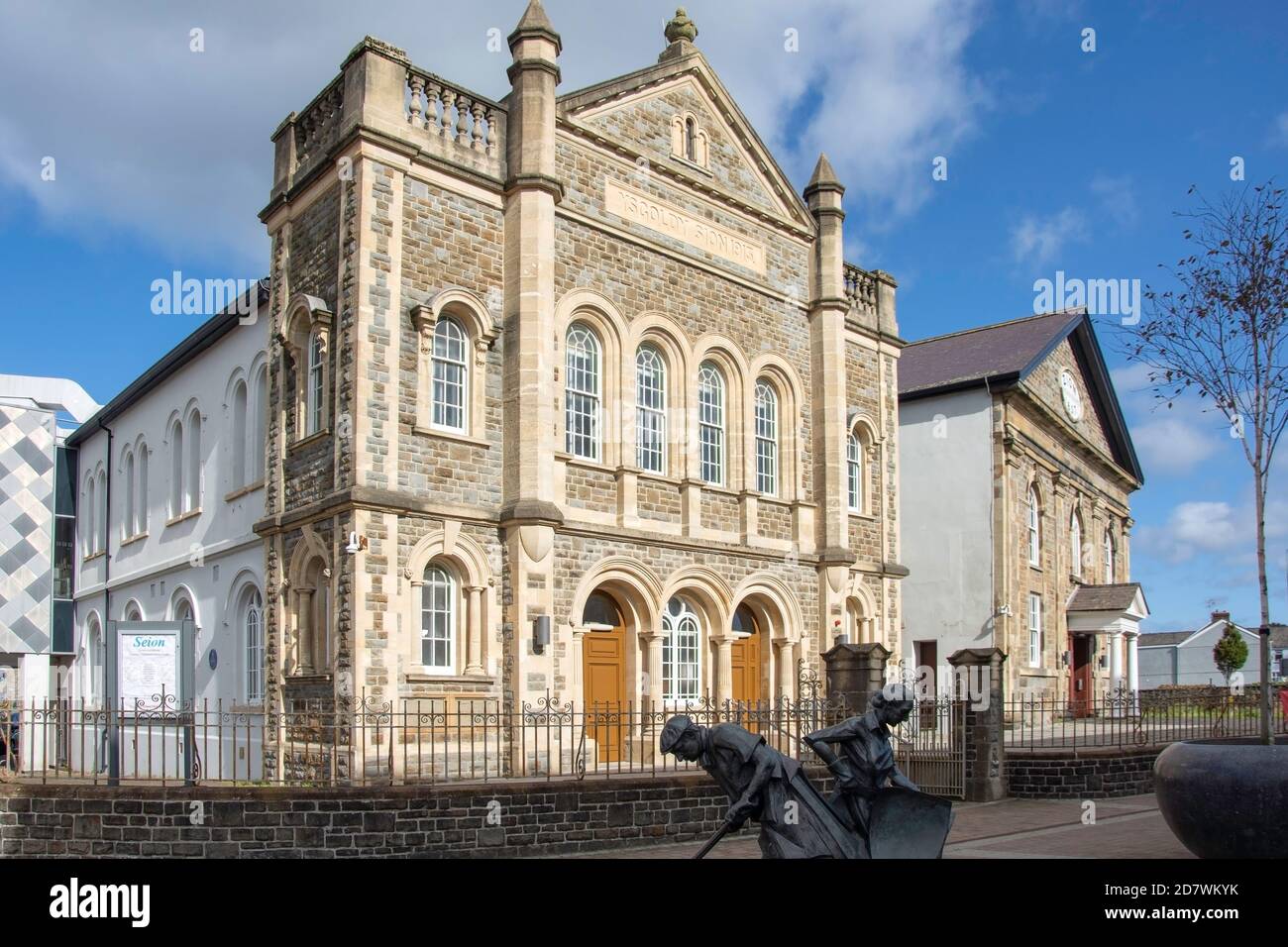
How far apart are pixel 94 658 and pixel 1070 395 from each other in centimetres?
2744

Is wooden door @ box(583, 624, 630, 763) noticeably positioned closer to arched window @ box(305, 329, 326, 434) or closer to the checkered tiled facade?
arched window @ box(305, 329, 326, 434)

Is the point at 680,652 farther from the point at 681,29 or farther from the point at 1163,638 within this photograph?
the point at 1163,638

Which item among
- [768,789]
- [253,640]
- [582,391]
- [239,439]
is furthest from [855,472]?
[768,789]

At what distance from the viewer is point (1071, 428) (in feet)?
119

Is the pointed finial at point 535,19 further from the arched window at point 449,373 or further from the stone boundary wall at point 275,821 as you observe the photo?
the stone boundary wall at point 275,821

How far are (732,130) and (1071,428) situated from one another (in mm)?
16956

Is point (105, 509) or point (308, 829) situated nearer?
point (308, 829)

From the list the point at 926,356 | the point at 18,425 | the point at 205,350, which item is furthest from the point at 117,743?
the point at 926,356

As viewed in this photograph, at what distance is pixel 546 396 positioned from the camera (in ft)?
62.7

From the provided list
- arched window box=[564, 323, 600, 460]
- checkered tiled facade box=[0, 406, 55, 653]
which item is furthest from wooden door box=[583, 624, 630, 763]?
checkered tiled facade box=[0, 406, 55, 653]

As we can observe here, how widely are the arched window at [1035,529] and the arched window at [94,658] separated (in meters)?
23.3

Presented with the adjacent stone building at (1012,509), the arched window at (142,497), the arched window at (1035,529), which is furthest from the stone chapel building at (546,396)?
the arched window at (1035,529)
